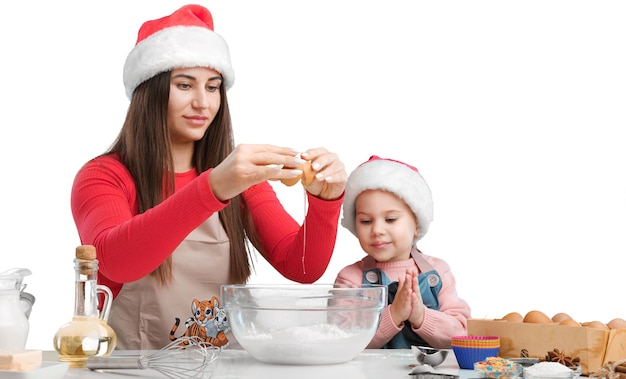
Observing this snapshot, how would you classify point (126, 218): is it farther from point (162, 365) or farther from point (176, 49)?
point (162, 365)

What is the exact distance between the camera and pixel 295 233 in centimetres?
226

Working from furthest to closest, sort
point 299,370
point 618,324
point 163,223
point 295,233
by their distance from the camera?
1. point 295,233
2. point 163,223
3. point 618,324
4. point 299,370

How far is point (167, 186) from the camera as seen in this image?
7.18ft

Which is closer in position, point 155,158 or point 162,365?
point 162,365

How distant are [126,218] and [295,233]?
1.58ft

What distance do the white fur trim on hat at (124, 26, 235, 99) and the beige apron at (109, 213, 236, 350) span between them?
0.47 meters

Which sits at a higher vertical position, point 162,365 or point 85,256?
point 85,256

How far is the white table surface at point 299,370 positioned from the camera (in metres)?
1.29

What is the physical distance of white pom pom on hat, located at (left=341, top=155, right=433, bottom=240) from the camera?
215cm

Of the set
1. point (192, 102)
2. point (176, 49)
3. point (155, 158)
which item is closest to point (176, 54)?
point (176, 49)

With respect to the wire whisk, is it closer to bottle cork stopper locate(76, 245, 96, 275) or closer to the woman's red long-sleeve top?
bottle cork stopper locate(76, 245, 96, 275)

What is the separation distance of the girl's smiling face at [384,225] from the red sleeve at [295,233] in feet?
0.28

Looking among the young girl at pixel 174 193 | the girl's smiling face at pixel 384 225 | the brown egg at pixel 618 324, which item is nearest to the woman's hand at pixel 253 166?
the young girl at pixel 174 193

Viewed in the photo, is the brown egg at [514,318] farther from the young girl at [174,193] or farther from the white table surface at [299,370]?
the young girl at [174,193]
